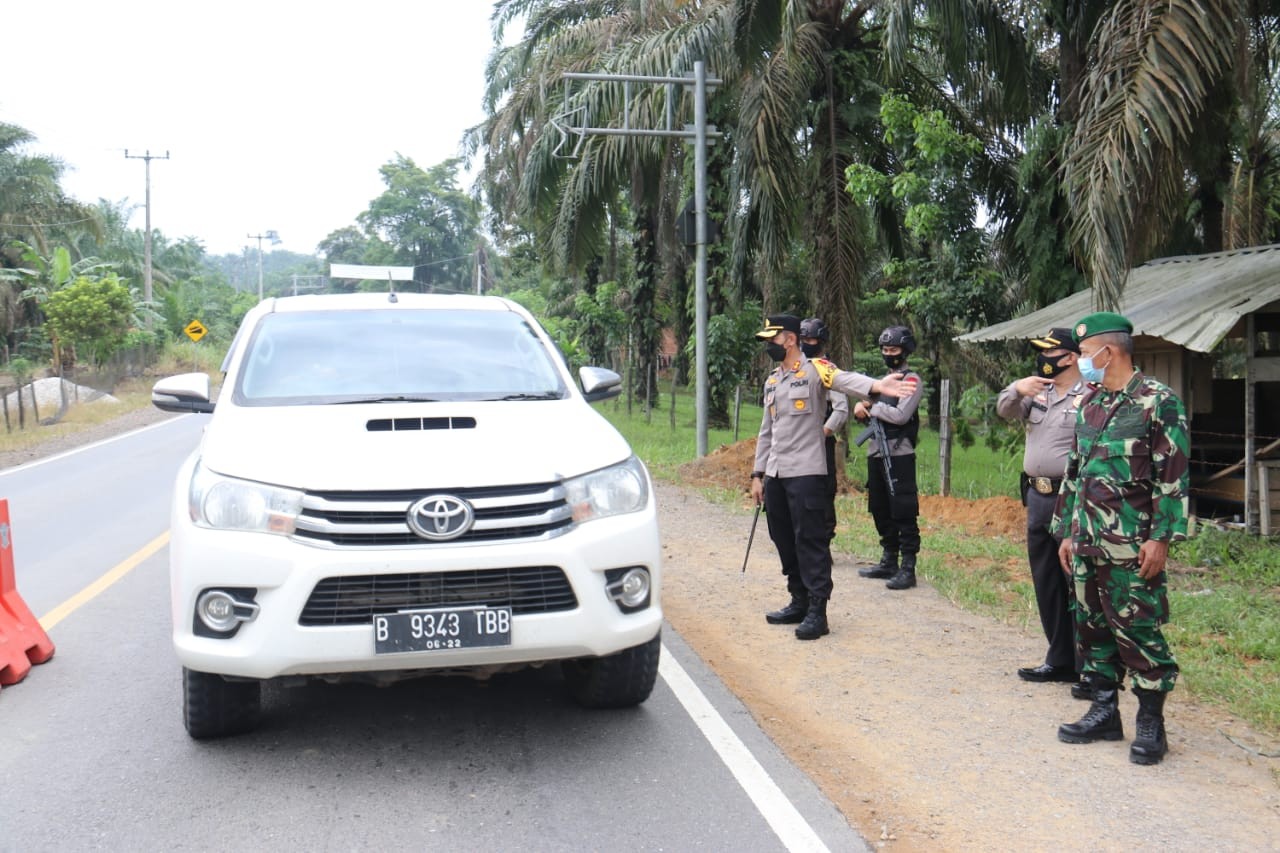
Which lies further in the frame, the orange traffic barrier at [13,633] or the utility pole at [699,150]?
the utility pole at [699,150]

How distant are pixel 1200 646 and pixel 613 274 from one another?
87.4 ft

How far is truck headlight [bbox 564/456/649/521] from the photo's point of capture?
459 cm

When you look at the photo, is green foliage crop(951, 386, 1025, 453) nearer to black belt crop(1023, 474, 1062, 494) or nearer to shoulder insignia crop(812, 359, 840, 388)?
shoulder insignia crop(812, 359, 840, 388)

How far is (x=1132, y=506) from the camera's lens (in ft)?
15.4

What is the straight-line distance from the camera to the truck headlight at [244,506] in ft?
14.2

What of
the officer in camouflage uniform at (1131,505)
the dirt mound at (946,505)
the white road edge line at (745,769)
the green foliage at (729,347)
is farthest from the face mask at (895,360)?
the green foliage at (729,347)

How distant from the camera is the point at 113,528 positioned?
11219mm

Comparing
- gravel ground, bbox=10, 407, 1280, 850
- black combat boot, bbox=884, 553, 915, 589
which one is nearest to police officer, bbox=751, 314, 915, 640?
gravel ground, bbox=10, 407, 1280, 850

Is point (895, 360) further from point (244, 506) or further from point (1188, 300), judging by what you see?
point (244, 506)

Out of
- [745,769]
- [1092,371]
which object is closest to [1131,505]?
[1092,371]

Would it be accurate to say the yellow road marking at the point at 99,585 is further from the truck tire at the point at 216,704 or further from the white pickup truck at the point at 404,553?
the white pickup truck at the point at 404,553

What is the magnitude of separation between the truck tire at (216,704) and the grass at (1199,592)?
438cm

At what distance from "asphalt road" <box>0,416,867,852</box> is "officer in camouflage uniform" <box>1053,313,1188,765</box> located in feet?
4.74

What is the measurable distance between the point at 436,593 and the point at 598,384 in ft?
6.32
